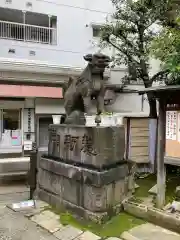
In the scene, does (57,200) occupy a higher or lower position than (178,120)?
lower

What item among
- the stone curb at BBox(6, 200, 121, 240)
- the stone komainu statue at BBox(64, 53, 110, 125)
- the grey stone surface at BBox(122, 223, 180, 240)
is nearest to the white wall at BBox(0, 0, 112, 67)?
the stone komainu statue at BBox(64, 53, 110, 125)

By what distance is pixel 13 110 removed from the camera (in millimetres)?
16078

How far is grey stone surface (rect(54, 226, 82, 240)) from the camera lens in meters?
6.02

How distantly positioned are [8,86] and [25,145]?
3.50m

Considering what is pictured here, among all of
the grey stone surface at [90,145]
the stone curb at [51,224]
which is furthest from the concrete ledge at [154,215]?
the grey stone surface at [90,145]

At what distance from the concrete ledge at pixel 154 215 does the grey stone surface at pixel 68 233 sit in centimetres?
152

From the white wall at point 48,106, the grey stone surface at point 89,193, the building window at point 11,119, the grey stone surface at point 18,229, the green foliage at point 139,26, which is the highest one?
the green foliage at point 139,26

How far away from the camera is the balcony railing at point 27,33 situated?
50.0ft

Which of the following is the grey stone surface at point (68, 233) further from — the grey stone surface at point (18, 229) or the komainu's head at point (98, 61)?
the komainu's head at point (98, 61)

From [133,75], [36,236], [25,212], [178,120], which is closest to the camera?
[36,236]

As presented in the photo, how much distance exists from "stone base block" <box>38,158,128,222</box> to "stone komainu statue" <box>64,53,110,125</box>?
58.2 inches

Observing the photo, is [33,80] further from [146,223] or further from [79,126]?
[146,223]

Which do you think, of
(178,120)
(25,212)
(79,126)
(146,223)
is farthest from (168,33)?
(25,212)

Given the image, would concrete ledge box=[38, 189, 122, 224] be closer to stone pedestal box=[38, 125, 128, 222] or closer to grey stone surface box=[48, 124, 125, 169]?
stone pedestal box=[38, 125, 128, 222]
